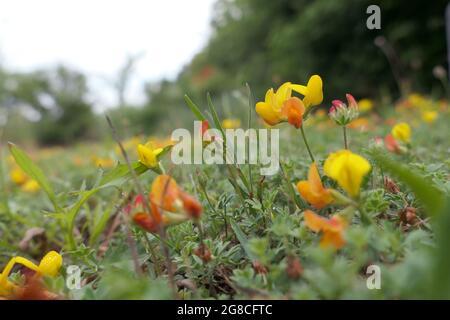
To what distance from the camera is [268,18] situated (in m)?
10.7

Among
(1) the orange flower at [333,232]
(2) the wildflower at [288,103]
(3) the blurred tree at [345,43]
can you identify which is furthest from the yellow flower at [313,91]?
(3) the blurred tree at [345,43]

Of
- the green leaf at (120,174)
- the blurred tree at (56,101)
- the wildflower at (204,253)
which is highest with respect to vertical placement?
the blurred tree at (56,101)

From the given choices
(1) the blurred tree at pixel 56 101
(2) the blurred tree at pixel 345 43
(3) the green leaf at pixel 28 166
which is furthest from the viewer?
(1) the blurred tree at pixel 56 101

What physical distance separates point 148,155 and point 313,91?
0.32 meters

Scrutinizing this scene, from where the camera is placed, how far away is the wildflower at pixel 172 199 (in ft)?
1.81

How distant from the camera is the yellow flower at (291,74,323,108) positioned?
75cm

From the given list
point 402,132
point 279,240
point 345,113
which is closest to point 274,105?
point 345,113

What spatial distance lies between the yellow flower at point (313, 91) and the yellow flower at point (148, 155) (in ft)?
0.91

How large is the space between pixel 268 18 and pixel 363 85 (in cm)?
321

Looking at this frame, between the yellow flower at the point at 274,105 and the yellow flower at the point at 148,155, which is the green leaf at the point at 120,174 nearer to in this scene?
the yellow flower at the point at 148,155

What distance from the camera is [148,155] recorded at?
2.42 feet
